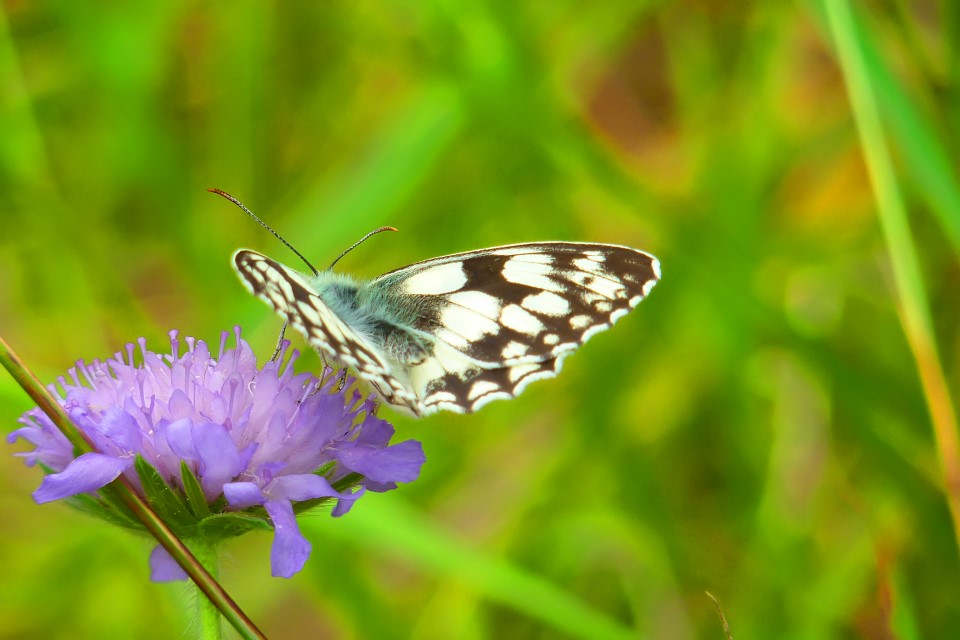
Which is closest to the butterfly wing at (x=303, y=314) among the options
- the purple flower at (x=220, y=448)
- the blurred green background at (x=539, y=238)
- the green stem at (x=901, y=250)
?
the purple flower at (x=220, y=448)

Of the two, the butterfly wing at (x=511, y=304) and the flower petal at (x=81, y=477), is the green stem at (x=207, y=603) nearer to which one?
the flower petal at (x=81, y=477)

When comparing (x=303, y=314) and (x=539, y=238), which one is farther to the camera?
(x=539, y=238)

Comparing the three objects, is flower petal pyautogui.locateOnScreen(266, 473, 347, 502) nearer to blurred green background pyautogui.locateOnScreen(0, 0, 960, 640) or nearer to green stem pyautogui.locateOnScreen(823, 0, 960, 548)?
blurred green background pyautogui.locateOnScreen(0, 0, 960, 640)

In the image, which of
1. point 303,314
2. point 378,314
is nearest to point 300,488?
point 303,314

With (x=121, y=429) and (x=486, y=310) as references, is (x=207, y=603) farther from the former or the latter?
(x=486, y=310)

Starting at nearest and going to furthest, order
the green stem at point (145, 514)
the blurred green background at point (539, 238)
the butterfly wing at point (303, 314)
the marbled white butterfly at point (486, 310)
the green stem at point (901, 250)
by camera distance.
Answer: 1. the green stem at point (145, 514)
2. the butterfly wing at point (303, 314)
3. the marbled white butterfly at point (486, 310)
4. the green stem at point (901, 250)
5. the blurred green background at point (539, 238)

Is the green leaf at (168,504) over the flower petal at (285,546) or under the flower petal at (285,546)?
over

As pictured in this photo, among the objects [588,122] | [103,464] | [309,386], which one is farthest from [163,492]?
[588,122]
